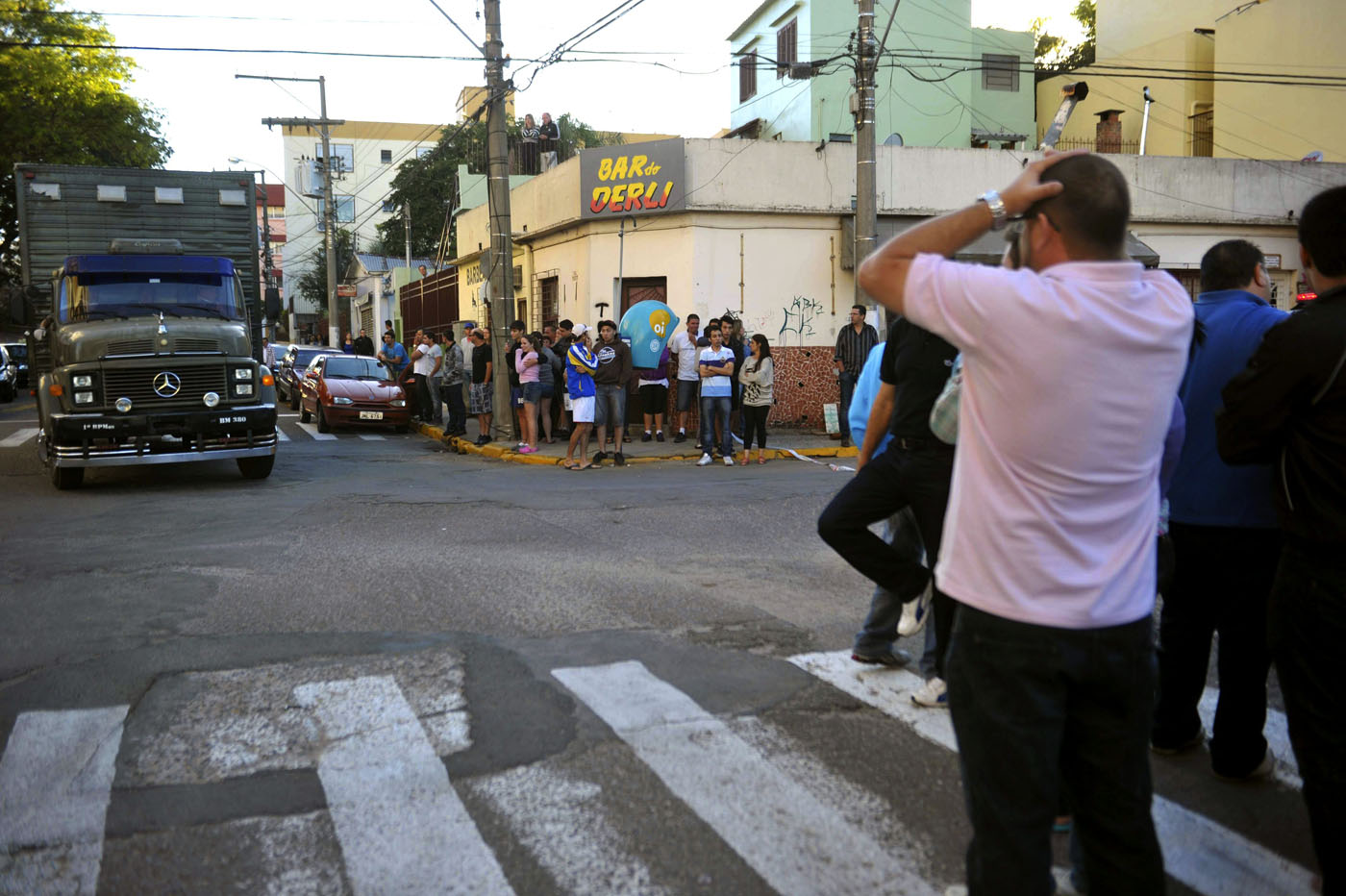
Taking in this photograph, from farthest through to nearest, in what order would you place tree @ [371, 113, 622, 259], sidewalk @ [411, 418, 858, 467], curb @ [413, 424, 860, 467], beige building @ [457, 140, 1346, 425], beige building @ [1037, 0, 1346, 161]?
tree @ [371, 113, 622, 259] → beige building @ [1037, 0, 1346, 161] → beige building @ [457, 140, 1346, 425] → sidewalk @ [411, 418, 858, 467] → curb @ [413, 424, 860, 467]

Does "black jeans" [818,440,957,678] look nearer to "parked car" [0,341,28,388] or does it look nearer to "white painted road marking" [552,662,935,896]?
"white painted road marking" [552,662,935,896]

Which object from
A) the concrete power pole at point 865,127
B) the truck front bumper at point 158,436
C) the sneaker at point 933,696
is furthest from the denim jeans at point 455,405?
the sneaker at point 933,696

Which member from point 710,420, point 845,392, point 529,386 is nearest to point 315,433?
point 529,386

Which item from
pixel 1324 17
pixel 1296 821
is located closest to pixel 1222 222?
pixel 1324 17

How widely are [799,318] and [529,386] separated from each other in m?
5.88

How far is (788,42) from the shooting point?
3189 cm

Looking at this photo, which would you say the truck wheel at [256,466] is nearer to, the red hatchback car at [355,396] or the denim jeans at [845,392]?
the red hatchback car at [355,396]

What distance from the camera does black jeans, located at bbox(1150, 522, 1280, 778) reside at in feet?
12.4

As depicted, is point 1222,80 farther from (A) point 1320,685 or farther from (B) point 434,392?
(A) point 1320,685

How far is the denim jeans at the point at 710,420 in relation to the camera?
48.2ft

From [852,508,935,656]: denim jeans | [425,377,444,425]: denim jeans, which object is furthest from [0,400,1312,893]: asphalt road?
[425,377,444,425]: denim jeans

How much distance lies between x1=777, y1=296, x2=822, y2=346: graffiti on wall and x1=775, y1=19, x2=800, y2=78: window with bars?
13.5m

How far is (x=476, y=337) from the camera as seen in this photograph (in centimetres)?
1764

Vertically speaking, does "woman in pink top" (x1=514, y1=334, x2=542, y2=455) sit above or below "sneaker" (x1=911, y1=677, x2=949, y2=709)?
above
